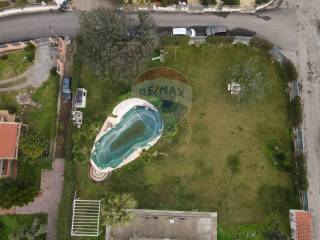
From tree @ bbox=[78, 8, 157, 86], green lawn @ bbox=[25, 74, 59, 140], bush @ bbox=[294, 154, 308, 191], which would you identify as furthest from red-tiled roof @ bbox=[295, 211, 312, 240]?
green lawn @ bbox=[25, 74, 59, 140]

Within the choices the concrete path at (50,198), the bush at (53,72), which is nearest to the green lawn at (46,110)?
the bush at (53,72)

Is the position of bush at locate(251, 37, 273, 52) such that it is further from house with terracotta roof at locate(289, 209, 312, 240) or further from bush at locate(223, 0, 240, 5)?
house with terracotta roof at locate(289, 209, 312, 240)

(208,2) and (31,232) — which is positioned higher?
(208,2)

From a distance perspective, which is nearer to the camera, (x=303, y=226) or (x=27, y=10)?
(x=303, y=226)

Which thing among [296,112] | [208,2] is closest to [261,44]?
[208,2]

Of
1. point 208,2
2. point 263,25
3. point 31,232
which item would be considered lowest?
point 31,232

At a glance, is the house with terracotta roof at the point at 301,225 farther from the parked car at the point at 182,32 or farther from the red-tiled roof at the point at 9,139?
the red-tiled roof at the point at 9,139

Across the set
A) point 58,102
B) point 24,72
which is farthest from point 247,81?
point 24,72

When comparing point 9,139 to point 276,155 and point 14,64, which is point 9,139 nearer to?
point 14,64
